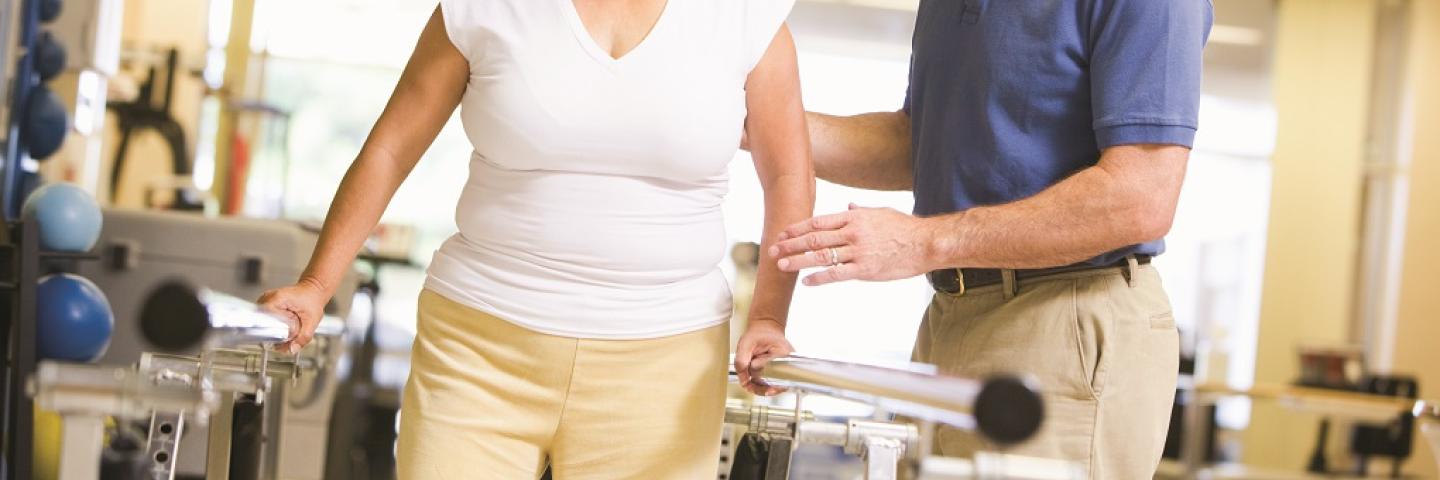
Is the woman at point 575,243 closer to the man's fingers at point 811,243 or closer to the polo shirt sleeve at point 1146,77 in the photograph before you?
the man's fingers at point 811,243

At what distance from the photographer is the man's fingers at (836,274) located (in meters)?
1.58

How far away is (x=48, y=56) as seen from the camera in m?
4.32

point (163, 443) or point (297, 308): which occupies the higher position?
point (297, 308)

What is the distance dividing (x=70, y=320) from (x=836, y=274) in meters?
2.58

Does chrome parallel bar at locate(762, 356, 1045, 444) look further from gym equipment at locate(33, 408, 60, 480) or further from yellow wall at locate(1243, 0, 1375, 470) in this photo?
yellow wall at locate(1243, 0, 1375, 470)

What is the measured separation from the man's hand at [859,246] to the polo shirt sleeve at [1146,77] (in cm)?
24

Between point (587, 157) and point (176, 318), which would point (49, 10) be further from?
point (176, 318)

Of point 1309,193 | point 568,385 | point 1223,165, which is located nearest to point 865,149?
point 568,385

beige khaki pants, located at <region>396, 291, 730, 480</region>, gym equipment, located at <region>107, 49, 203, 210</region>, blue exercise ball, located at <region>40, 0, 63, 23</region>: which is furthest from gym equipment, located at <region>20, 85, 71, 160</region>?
beige khaki pants, located at <region>396, 291, 730, 480</region>

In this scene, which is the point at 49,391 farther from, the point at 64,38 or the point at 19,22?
the point at 64,38

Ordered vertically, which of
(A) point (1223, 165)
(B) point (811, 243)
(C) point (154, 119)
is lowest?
(B) point (811, 243)

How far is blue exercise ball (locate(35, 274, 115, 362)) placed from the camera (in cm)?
353

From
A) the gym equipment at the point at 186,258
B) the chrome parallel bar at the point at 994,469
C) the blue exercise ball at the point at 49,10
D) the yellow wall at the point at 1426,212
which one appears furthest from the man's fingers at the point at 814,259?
the yellow wall at the point at 1426,212

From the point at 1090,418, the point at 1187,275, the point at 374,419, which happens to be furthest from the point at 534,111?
the point at 1187,275
